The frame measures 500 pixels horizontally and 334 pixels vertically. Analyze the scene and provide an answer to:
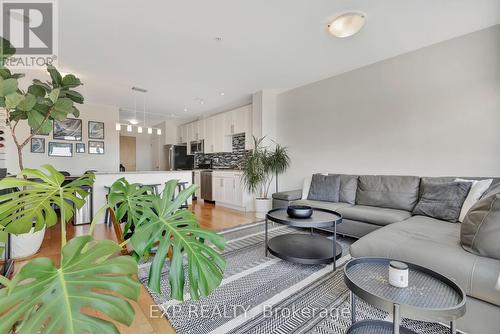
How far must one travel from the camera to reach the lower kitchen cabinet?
5000 millimetres

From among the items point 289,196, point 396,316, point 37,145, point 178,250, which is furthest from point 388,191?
point 37,145

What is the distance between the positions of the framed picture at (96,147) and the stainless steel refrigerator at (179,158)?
2001 millimetres

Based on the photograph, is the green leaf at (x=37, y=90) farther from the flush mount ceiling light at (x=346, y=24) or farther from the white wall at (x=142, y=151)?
→ the white wall at (x=142, y=151)

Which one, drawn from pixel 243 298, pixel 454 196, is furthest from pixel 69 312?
pixel 454 196

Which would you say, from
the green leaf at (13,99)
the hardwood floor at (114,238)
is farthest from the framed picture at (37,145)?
the green leaf at (13,99)

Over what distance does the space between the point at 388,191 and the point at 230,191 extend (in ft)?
10.8

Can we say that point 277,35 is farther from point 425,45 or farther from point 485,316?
point 485,316

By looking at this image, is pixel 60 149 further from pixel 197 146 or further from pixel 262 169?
pixel 262 169

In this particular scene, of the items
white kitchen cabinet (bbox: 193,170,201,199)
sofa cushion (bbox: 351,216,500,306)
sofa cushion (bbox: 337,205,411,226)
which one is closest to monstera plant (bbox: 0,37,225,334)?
sofa cushion (bbox: 351,216,500,306)

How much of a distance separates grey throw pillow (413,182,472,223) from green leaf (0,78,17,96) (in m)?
3.68

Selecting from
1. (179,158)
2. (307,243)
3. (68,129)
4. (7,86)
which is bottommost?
(307,243)

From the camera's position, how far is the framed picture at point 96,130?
5.57 m

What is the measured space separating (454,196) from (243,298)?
244 cm

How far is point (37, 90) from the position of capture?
157cm
